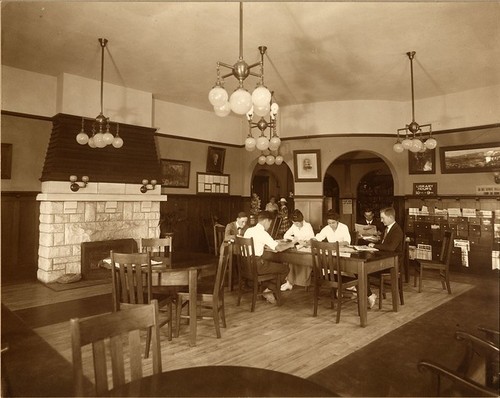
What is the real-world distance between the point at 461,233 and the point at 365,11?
463 cm

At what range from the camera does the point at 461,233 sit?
261 inches

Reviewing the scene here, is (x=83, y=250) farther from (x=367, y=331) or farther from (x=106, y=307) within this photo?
(x=367, y=331)

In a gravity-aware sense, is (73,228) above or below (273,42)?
below

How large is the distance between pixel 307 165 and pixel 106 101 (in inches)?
163

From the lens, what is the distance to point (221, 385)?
1.42m

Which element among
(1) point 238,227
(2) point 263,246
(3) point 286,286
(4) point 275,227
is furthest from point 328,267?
(4) point 275,227

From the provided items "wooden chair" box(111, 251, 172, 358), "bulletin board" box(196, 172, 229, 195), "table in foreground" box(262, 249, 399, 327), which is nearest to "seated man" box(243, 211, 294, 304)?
"table in foreground" box(262, 249, 399, 327)

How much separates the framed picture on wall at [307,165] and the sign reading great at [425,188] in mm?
1964

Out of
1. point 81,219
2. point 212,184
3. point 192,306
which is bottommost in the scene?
point 192,306

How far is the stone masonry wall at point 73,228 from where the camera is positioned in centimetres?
552

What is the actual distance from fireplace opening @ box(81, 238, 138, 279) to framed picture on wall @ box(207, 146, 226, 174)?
9.18 feet

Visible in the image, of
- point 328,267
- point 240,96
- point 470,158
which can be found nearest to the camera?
point 240,96

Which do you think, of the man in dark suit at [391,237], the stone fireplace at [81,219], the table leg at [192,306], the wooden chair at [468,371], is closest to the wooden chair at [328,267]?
the man in dark suit at [391,237]

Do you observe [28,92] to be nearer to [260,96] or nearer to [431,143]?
[260,96]
